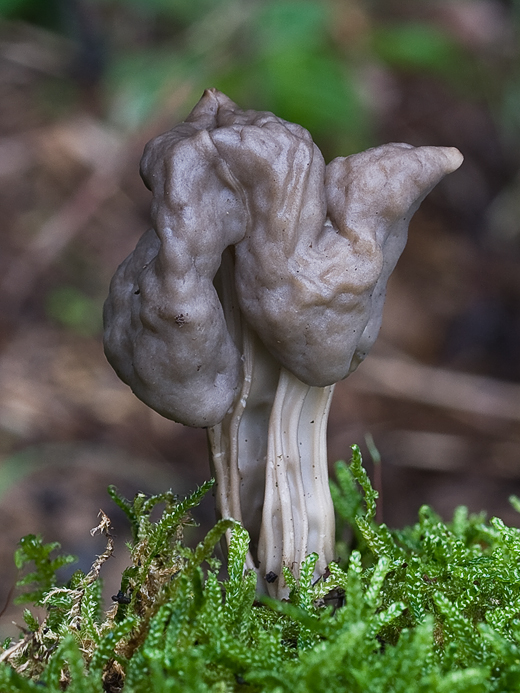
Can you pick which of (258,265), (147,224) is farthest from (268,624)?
(147,224)

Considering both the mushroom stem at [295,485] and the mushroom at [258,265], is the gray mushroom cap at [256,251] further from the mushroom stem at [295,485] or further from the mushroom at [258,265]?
the mushroom stem at [295,485]

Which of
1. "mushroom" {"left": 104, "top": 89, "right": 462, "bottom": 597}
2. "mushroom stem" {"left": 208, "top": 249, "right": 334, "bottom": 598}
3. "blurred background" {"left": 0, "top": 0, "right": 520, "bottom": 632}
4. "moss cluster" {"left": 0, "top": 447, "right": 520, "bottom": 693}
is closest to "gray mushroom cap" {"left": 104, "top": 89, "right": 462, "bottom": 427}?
"mushroom" {"left": 104, "top": 89, "right": 462, "bottom": 597}

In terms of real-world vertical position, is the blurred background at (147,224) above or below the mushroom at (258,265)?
below

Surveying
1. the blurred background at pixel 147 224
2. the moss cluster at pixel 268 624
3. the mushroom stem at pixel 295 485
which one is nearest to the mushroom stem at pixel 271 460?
the mushroom stem at pixel 295 485

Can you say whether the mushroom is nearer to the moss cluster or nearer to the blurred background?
the moss cluster

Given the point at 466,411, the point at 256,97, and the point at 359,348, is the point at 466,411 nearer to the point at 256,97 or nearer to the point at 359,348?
the point at 256,97

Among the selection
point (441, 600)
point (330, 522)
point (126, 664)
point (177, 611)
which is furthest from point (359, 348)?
point (126, 664)
